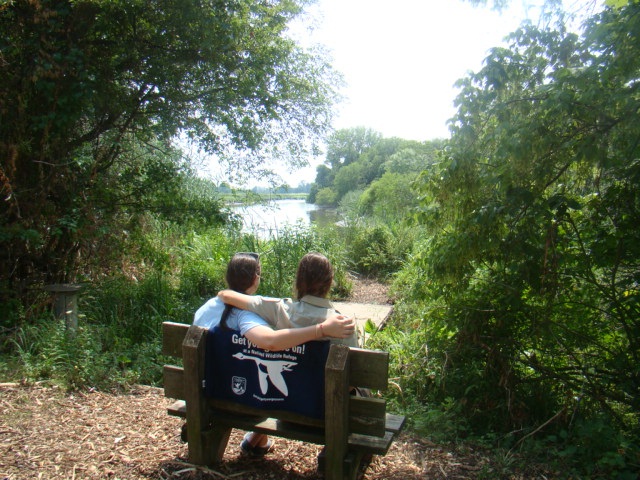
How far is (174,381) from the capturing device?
113 inches

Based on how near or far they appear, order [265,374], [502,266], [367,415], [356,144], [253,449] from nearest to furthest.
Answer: [367,415], [265,374], [253,449], [502,266], [356,144]

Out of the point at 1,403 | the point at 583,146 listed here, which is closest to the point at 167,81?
the point at 1,403

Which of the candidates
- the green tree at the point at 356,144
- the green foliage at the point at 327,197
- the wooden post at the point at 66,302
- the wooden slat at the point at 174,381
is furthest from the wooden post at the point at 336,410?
the green tree at the point at 356,144

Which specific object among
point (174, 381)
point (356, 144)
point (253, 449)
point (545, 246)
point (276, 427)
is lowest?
point (253, 449)

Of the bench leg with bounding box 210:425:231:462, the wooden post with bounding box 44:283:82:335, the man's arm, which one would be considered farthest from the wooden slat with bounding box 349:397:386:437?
the wooden post with bounding box 44:283:82:335

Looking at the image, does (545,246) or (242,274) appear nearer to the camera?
(242,274)

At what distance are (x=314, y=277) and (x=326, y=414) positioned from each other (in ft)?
2.16

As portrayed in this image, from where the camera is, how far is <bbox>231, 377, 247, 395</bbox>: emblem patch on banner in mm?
2693

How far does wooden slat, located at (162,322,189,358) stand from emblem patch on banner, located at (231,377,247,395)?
35 centimetres

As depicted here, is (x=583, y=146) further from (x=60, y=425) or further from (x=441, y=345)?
(x=60, y=425)

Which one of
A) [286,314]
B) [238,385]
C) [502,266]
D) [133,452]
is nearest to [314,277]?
[286,314]

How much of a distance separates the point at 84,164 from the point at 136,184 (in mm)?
737

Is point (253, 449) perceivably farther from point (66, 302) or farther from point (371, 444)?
point (66, 302)

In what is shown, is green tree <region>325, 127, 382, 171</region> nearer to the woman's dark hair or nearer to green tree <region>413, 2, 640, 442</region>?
green tree <region>413, 2, 640, 442</region>
